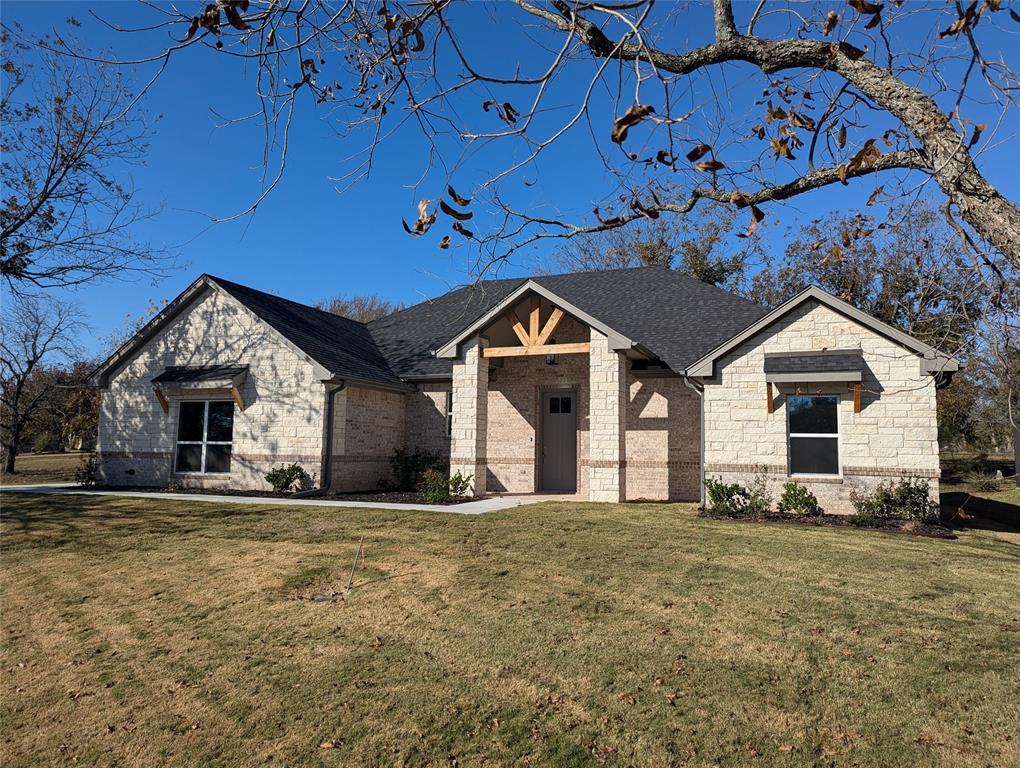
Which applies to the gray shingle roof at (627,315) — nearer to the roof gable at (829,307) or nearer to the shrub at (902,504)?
the roof gable at (829,307)

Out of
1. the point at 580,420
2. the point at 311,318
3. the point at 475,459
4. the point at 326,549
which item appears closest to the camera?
the point at 326,549

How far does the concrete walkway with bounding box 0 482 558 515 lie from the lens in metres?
14.1

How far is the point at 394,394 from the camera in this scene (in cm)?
1969

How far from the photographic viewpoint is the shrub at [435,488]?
15484 millimetres

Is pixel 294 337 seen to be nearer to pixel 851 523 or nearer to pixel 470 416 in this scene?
pixel 470 416

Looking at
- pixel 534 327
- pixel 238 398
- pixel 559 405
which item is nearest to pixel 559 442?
pixel 559 405

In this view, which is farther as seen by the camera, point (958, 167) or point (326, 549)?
point (326, 549)

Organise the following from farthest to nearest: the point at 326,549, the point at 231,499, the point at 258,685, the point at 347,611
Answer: the point at 231,499
the point at 326,549
the point at 347,611
the point at 258,685

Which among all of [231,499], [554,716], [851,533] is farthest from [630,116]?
[231,499]

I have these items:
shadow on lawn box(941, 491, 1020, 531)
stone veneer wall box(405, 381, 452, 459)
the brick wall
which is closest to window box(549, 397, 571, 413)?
the brick wall

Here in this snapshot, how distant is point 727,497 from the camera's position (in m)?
13.9

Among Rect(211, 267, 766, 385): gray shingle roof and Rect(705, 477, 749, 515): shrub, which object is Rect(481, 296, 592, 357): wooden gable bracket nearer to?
Rect(211, 267, 766, 385): gray shingle roof

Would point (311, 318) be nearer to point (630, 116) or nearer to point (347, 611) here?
point (347, 611)

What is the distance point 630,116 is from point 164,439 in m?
19.0
